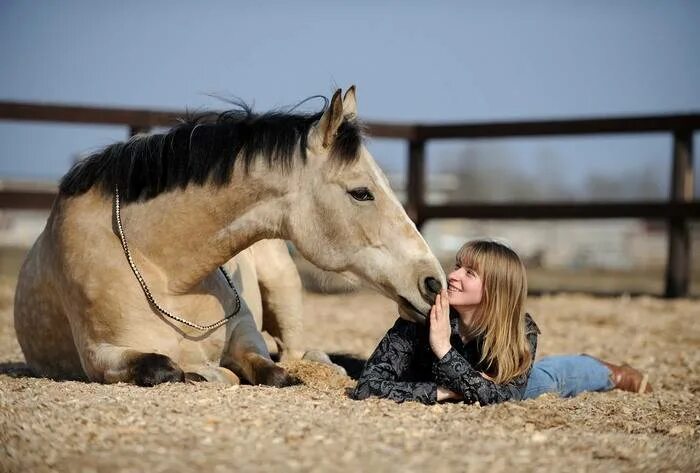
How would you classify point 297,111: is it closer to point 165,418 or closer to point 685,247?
point 165,418

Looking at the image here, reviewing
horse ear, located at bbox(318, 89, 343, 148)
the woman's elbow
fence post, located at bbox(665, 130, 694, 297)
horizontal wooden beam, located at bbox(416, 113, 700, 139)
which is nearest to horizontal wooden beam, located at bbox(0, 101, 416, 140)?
horizontal wooden beam, located at bbox(416, 113, 700, 139)

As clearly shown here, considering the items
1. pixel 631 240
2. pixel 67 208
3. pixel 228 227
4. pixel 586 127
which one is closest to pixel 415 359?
pixel 228 227

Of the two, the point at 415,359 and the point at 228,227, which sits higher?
the point at 228,227

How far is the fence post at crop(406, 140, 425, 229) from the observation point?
10.8 m

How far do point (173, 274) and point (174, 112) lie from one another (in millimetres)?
5830

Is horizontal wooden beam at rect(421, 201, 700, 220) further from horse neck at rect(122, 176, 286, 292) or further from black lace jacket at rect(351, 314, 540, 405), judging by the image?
horse neck at rect(122, 176, 286, 292)

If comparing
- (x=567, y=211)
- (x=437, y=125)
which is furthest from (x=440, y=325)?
(x=437, y=125)

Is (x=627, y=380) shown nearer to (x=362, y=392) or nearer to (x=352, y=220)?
(x=362, y=392)

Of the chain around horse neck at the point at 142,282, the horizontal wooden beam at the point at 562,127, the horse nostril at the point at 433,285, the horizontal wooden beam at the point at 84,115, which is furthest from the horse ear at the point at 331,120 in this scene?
the horizontal wooden beam at the point at 562,127

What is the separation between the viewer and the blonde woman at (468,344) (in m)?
3.67

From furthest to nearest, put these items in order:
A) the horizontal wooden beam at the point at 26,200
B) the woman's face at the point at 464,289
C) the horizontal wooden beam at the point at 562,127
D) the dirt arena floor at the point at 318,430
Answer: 1. the horizontal wooden beam at the point at 562,127
2. the horizontal wooden beam at the point at 26,200
3. the woman's face at the point at 464,289
4. the dirt arena floor at the point at 318,430

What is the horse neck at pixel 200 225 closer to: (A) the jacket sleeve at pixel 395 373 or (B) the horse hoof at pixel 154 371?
(B) the horse hoof at pixel 154 371

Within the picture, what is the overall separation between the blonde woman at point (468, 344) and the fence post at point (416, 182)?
677cm

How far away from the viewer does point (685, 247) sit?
9.72 metres
